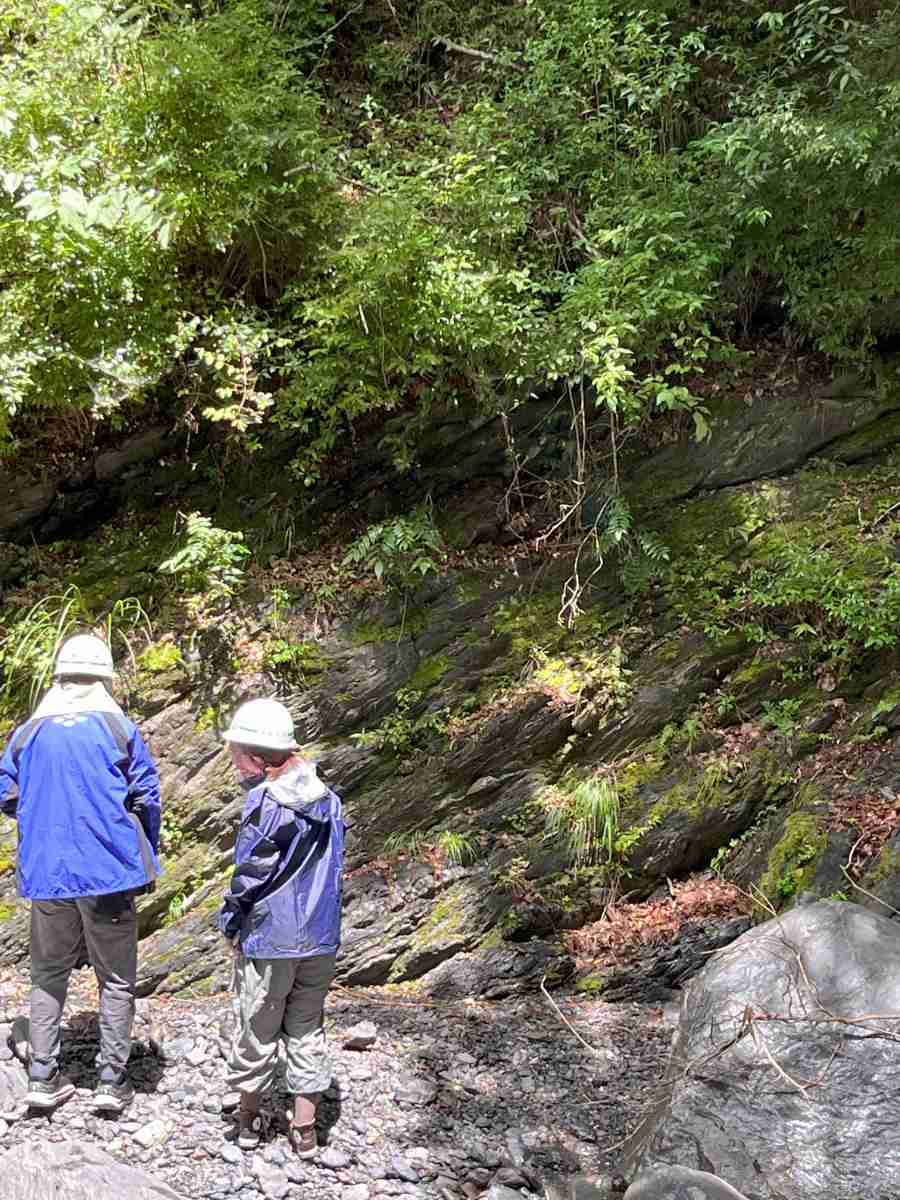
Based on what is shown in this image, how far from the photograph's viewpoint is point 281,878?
11.3 ft

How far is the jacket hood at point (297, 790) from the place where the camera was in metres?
3.44

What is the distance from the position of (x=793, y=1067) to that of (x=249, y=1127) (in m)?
2.14

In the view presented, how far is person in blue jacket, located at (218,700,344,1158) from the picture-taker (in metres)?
3.43

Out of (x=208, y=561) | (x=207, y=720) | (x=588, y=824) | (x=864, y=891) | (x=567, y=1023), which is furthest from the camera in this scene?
(x=208, y=561)

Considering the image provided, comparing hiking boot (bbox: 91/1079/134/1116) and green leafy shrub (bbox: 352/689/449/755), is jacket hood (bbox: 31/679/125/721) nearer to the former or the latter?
hiking boot (bbox: 91/1079/134/1116)

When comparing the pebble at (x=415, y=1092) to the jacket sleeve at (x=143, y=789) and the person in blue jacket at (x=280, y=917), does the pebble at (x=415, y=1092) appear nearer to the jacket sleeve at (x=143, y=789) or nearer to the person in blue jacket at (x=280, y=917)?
the person in blue jacket at (x=280, y=917)

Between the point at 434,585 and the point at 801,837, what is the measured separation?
9.49ft

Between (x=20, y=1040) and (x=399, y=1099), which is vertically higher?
(x=20, y=1040)

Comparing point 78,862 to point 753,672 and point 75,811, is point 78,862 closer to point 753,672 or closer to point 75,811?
point 75,811

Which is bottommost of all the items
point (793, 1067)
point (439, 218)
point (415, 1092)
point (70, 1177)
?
point (415, 1092)

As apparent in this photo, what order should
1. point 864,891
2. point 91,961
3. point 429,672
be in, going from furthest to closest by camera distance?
point 429,672 < point 864,891 < point 91,961

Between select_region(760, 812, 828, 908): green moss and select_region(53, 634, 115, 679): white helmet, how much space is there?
3.75 m

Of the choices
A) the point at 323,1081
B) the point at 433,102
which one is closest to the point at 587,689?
the point at 323,1081

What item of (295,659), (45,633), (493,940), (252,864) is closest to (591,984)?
(493,940)
